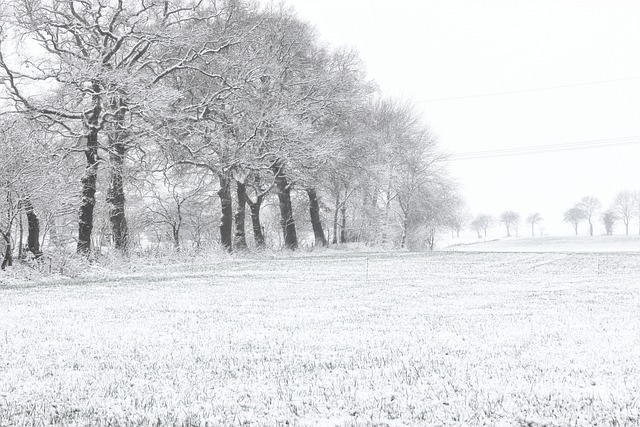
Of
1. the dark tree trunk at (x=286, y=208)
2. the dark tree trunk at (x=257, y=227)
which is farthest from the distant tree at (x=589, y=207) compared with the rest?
the dark tree trunk at (x=257, y=227)

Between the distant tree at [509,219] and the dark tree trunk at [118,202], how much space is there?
131773 mm

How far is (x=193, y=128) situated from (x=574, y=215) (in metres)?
112

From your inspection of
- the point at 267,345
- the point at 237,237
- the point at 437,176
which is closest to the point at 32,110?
the point at 237,237

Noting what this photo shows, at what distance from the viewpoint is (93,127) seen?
2208 cm

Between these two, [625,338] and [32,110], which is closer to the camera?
[625,338]

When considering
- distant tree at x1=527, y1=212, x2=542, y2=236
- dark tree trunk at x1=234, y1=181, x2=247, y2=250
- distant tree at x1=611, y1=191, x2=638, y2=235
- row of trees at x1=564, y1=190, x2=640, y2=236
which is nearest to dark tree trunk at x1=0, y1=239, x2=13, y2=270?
dark tree trunk at x1=234, y1=181, x2=247, y2=250

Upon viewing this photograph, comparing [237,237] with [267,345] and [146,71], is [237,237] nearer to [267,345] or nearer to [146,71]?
[146,71]

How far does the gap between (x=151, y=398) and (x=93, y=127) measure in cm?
1880

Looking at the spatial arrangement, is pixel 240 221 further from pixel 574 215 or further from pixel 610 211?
pixel 574 215

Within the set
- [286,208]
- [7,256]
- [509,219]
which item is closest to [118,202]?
[7,256]

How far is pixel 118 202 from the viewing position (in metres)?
25.1

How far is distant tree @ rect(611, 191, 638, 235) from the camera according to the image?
368ft

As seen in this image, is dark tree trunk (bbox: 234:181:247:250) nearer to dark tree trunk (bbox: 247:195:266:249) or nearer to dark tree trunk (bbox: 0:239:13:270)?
dark tree trunk (bbox: 247:195:266:249)

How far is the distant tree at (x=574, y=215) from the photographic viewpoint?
402ft
